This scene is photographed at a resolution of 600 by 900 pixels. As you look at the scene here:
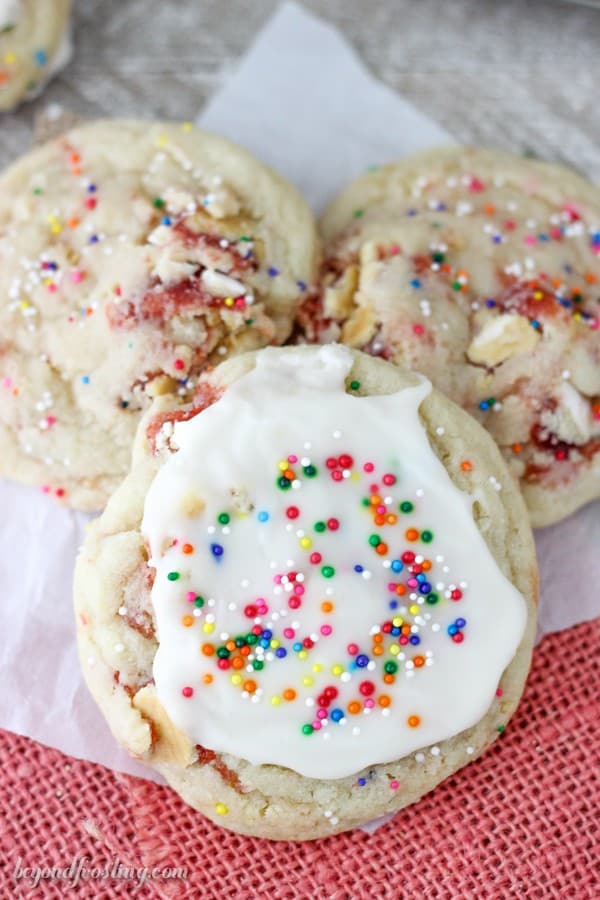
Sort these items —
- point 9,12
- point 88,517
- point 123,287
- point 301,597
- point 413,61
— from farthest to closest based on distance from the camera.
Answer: point 413,61 < point 9,12 < point 88,517 < point 123,287 < point 301,597

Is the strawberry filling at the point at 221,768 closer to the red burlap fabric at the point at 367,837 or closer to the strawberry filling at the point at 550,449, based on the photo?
the red burlap fabric at the point at 367,837

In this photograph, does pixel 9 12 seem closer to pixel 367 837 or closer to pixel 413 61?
pixel 413 61

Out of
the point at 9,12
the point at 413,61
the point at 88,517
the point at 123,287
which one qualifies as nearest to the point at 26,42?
the point at 9,12

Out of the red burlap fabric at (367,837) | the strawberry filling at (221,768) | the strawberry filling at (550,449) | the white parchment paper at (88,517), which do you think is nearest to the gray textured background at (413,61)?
the white parchment paper at (88,517)

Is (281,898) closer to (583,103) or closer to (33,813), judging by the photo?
(33,813)

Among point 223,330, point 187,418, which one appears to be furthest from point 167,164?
point 187,418

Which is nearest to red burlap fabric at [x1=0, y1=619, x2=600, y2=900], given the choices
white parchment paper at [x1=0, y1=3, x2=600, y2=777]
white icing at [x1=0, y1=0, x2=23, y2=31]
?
white parchment paper at [x1=0, y1=3, x2=600, y2=777]
